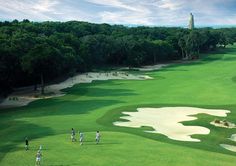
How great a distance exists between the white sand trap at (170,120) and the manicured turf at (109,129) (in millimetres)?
1479

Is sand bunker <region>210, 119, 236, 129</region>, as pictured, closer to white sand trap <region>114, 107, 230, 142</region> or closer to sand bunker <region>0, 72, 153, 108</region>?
white sand trap <region>114, 107, 230, 142</region>

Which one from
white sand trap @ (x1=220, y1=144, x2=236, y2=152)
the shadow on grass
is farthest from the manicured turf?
white sand trap @ (x1=220, y1=144, x2=236, y2=152)

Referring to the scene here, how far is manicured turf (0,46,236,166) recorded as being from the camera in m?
31.7

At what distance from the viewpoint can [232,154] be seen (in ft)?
118

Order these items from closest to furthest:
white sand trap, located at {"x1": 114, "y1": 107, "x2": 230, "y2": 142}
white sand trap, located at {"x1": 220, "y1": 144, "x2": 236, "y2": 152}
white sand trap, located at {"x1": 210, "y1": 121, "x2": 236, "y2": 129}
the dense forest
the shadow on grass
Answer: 1. the shadow on grass
2. white sand trap, located at {"x1": 220, "y1": 144, "x2": 236, "y2": 152}
3. white sand trap, located at {"x1": 114, "y1": 107, "x2": 230, "y2": 142}
4. white sand trap, located at {"x1": 210, "y1": 121, "x2": 236, "y2": 129}
5. the dense forest

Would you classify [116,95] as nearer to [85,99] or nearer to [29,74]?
[85,99]

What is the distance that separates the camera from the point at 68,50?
99.2 metres

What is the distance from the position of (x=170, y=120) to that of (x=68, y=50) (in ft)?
174

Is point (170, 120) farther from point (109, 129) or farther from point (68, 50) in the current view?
point (68, 50)

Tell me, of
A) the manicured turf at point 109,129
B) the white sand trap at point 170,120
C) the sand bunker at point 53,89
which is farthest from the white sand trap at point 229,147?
the sand bunker at point 53,89

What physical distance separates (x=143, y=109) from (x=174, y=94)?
15.9 metres

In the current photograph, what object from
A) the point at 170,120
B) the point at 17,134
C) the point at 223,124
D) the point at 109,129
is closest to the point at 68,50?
the point at 170,120

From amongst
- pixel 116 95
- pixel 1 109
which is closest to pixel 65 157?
pixel 1 109

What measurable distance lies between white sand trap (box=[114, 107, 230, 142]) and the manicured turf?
148 cm
